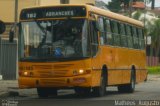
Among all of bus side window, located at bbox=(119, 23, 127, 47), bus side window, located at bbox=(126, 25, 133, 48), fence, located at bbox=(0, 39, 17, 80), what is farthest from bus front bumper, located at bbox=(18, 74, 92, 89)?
fence, located at bbox=(0, 39, 17, 80)

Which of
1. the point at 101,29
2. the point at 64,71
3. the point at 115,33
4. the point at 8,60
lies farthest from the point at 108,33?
the point at 8,60

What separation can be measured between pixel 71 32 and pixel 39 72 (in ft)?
5.65

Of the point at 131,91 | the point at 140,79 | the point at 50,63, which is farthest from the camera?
the point at 140,79

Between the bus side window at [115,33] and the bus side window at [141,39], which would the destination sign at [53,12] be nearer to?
the bus side window at [115,33]

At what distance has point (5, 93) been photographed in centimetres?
2705

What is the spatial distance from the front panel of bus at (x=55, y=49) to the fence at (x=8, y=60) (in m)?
13.4

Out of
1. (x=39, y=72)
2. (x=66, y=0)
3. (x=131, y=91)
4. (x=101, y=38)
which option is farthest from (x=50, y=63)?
(x=66, y=0)

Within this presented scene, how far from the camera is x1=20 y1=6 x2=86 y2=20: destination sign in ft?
79.4

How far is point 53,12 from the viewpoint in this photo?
24375 mm

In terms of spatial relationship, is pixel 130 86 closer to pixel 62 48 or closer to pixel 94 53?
pixel 94 53

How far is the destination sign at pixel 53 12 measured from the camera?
24.2 metres

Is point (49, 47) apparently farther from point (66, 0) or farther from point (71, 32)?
point (66, 0)

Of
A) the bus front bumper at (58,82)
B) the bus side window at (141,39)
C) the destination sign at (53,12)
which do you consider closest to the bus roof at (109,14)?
the destination sign at (53,12)

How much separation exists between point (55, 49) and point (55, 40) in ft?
1.00
